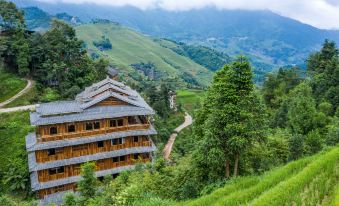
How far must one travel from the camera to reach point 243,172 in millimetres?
17891

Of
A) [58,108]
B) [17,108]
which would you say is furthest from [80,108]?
[17,108]

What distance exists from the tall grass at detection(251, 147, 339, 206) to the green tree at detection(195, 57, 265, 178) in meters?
5.08

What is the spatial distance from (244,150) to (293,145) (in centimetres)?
659

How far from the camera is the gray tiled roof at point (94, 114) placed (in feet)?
105

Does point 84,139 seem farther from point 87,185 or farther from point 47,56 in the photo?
point 47,56

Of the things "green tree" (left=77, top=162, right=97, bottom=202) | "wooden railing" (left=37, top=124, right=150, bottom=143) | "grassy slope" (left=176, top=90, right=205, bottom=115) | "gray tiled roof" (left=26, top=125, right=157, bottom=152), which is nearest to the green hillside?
"green tree" (left=77, top=162, right=97, bottom=202)

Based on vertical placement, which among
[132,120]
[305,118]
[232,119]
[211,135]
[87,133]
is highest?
[232,119]

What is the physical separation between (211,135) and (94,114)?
2015 cm

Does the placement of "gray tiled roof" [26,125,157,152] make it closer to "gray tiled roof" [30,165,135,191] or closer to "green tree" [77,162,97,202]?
"gray tiled roof" [30,165,135,191]

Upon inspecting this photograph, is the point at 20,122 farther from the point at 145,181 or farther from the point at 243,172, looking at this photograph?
the point at 243,172

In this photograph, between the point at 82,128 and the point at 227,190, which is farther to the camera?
the point at 82,128

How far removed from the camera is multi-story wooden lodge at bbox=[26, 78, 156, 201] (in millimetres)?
32250

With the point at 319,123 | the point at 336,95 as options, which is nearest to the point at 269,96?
the point at 336,95

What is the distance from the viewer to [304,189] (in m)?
9.89
